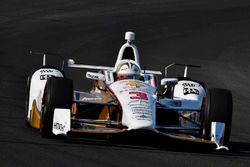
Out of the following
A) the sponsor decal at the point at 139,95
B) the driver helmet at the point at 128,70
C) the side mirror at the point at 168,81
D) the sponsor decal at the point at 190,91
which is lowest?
the sponsor decal at the point at 139,95

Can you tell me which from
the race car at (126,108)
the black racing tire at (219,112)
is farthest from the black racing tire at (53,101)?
the black racing tire at (219,112)

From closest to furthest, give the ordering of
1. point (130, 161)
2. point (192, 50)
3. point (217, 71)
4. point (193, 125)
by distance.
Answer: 1. point (130, 161)
2. point (193, 125)
3. point (217, 71)
4. point (192, 50)

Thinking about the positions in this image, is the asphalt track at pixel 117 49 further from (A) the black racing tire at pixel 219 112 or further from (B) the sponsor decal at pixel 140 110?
(B) the sponsor decal at pixel 140 110

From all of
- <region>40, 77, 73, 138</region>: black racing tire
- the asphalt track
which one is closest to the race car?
<region>40, 77, 73, 138</region>: black racing tire

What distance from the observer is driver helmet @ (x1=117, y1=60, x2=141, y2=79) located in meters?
14.6

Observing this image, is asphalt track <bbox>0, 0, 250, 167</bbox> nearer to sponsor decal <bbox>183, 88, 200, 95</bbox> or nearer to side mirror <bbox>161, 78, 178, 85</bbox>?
sponsor decal <bbox>183, 88, 200, 95</bbox>

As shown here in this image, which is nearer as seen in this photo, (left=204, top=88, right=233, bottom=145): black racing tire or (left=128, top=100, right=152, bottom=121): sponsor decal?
(left=128, top=100, right=152, bottom=121): sponsor decal

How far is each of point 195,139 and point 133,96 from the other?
3.67ft

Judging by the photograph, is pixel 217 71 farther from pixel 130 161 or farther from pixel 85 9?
pixel 130 161

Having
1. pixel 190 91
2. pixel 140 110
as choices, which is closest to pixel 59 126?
pixel 140 110

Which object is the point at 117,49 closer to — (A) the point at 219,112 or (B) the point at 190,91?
(B) the point at 190,91

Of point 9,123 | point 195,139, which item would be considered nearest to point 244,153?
point 195,139

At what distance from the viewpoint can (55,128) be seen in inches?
511

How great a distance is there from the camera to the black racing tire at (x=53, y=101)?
13031mm
